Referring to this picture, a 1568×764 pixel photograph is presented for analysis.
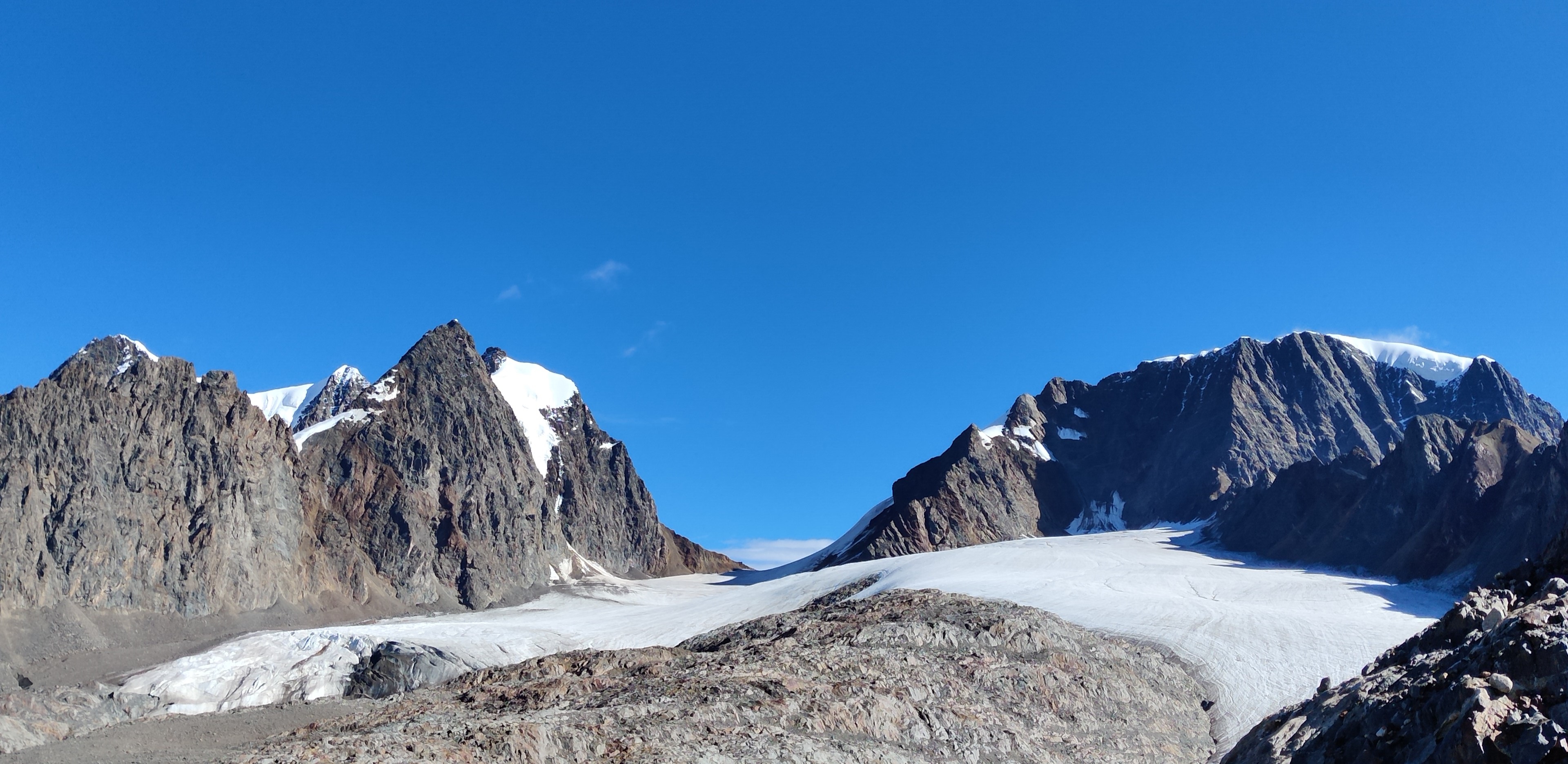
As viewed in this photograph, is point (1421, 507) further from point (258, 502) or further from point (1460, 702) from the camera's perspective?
point (258, 502)

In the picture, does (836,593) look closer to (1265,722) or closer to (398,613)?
(1265,722)

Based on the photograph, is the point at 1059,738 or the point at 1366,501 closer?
the point at 1059,738

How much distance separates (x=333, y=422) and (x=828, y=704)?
476ft

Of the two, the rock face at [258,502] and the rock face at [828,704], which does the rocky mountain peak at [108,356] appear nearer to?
the rock face at [258,502]

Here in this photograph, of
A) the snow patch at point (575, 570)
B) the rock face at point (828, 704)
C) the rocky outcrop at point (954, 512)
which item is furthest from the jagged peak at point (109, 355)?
the rock face at point (828, 704)

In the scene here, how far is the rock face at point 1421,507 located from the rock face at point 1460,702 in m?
84.4

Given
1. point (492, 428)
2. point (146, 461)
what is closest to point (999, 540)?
point (492, 428)

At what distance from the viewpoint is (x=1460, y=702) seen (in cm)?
1941

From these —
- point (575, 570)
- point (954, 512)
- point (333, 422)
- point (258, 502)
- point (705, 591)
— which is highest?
point (333, 422)

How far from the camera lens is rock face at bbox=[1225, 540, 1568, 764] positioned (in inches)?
706

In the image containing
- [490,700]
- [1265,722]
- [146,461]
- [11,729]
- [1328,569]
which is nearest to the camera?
[1265,722]

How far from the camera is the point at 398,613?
134 metres

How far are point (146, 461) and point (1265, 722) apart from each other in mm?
116814

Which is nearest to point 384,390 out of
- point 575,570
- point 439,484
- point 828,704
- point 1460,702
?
point 439,484
